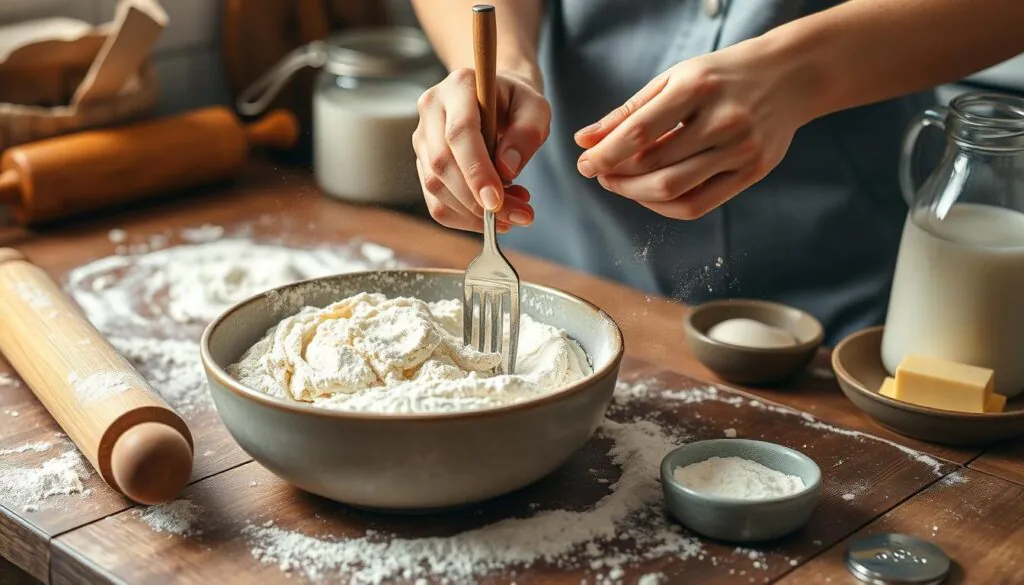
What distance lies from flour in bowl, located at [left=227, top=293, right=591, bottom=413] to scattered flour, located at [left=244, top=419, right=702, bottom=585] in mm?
99

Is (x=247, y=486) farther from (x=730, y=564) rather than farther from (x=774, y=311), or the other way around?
(x=774, y=311)

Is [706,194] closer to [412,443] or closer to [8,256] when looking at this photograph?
[412,443]

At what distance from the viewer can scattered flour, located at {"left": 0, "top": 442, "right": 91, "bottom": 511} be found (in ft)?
3.08

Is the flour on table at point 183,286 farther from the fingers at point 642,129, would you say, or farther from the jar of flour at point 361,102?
the fingers at point 642,129

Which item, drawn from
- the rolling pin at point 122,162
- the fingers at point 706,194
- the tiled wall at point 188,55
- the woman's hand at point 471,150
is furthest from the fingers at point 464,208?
the tiled wall at point 188,55

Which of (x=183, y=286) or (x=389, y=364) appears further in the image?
(x=183, y=286)

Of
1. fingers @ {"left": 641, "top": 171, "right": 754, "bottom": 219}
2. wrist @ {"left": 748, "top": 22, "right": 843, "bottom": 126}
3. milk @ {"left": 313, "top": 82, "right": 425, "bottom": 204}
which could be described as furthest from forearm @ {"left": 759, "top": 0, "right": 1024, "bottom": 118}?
milk @ {"left": 313, "top": 82, "right": 425, "bottom": 204}

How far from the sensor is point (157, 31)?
1640mm

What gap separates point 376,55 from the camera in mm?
1742

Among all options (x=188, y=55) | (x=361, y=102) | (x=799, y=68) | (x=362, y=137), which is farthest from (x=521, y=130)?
(x=188, y=55)

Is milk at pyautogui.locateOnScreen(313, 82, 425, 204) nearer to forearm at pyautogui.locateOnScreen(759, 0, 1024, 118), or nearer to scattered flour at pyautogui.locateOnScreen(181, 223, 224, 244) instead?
scattered flour at pyautogui.locateOnScreen(181, 223, 224, 244)

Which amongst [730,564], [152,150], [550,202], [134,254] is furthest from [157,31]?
[730,564]

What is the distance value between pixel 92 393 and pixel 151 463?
123mm

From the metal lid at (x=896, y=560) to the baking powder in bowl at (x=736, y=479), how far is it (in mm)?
64
